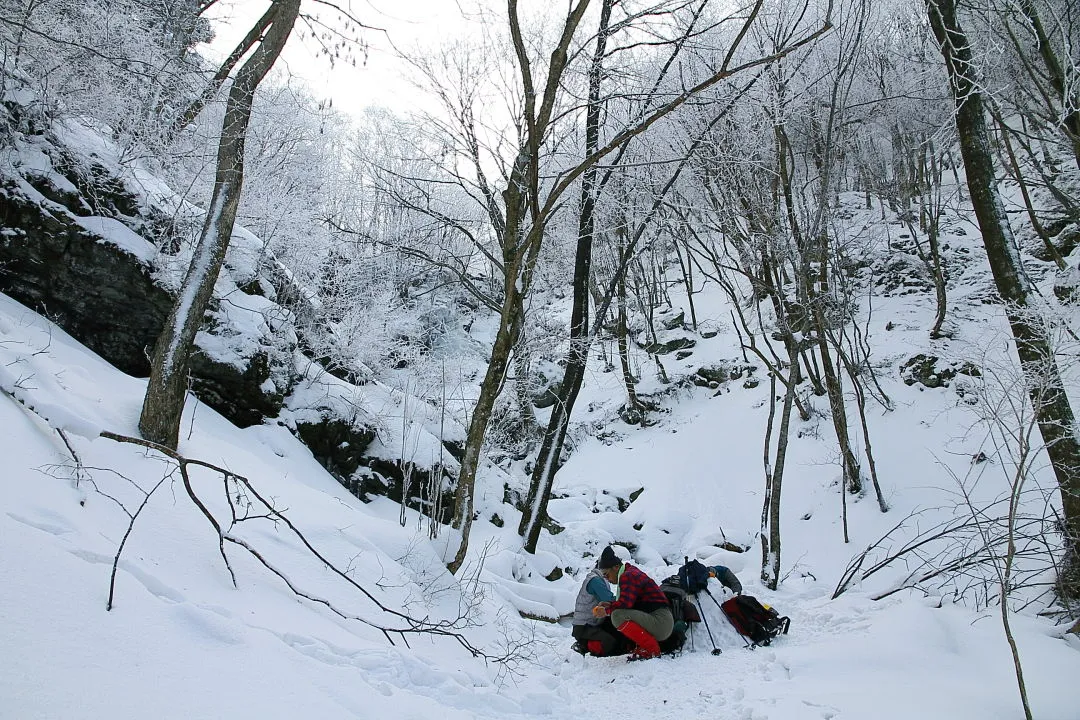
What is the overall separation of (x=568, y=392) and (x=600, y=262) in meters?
13.3

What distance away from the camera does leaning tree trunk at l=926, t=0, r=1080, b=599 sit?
4613 mm

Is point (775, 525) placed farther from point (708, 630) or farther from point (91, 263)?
point (91, 263)

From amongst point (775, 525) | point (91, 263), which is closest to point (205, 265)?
point (91, 263)

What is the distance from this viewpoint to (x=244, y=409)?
7914mm

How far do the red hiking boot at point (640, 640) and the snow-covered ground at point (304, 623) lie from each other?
0.39ft

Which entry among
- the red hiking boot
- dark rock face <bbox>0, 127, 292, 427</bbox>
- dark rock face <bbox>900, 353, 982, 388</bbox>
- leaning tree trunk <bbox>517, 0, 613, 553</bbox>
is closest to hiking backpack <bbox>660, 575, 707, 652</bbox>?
the red hiking boot

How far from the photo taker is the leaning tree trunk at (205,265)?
4.64m

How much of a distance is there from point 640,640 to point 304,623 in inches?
121

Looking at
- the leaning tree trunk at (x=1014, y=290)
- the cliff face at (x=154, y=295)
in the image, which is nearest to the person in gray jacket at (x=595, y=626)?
the cliff face at (x=154, y=295)

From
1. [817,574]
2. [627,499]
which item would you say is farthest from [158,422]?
[627,499]

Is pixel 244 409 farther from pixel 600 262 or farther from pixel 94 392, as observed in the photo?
pixel 600 262

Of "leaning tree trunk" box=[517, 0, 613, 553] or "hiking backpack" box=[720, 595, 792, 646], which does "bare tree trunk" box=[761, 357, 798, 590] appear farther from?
"leaning tree trunk" box=[517, 0, 613, 553]

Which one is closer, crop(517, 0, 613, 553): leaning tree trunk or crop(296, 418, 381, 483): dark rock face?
crop(517, 0, 613, 553): leaning tree trunk

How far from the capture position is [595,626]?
5121 millimetres
